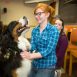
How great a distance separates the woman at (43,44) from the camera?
71.7 inches

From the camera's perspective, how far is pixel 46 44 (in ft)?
6.04

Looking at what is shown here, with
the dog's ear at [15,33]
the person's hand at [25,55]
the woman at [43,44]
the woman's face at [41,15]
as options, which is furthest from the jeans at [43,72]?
the woman's face at [41,15]

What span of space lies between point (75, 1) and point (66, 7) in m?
0.65

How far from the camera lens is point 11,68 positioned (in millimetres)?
1744

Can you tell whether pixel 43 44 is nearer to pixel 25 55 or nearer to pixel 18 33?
pixel 25 55

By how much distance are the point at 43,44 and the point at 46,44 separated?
3 centimetres

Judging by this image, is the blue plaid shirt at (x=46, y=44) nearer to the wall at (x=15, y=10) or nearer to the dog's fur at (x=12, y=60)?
the dog's fur at (x=12, y=60)

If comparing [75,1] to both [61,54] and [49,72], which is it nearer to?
[61,54]

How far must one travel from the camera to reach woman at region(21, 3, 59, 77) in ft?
5.98

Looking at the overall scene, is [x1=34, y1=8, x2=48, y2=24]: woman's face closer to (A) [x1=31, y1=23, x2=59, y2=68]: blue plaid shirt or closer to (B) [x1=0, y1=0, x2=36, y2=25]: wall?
(A) [x1=31, y1=23, x2=59, y2=68]: blue plaid shirt

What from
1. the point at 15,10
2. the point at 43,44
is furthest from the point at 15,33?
the point at 15,10

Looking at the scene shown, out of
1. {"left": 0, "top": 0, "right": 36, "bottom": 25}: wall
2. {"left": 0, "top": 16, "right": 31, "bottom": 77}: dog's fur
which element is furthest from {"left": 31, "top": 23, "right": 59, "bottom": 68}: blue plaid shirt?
{"left": 0, "top": 0, "right": 36, "bottom": 25}: wall

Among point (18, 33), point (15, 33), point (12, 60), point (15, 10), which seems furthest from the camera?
point (15, 10)

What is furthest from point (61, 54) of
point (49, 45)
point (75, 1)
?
point (75, 1)
